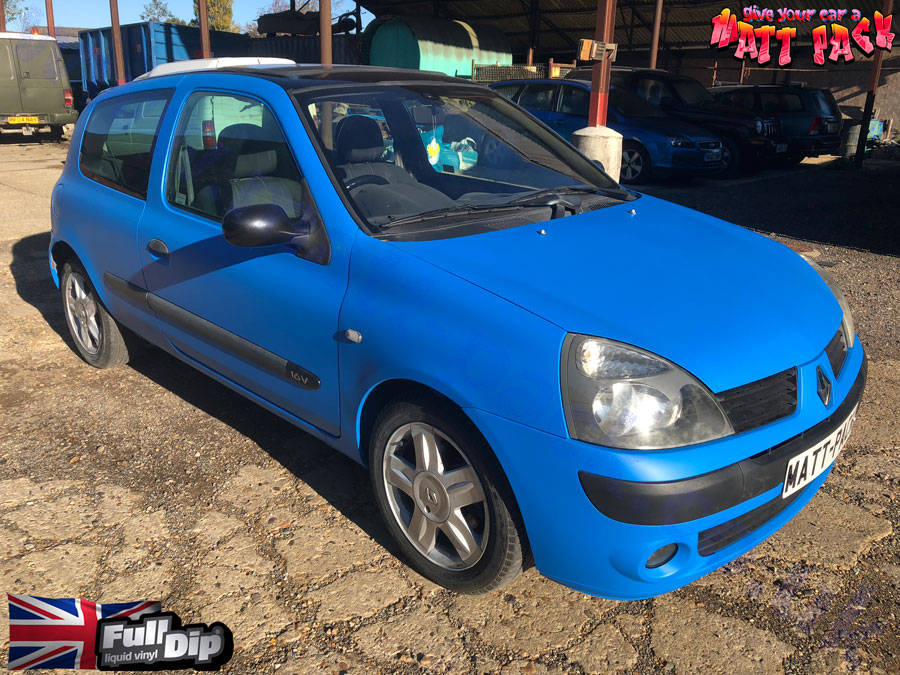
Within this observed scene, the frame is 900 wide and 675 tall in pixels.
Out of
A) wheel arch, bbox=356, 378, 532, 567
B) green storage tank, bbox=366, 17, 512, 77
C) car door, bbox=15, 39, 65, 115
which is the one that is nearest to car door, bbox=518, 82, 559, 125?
green storage tank, bbox=366, 17, 512, 77

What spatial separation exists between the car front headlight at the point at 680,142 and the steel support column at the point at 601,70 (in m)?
2.89

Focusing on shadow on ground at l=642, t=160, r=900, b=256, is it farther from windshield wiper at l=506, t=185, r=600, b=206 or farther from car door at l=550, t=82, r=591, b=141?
windshield wiper at l=506, t=185, r=600, b=206

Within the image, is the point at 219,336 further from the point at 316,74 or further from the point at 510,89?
the point at 510,89

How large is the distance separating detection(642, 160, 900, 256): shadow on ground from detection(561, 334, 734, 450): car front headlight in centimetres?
620

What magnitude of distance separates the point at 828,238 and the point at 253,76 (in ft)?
21.6

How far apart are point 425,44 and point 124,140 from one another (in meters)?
15.0

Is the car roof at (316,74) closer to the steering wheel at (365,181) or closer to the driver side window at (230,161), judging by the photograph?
the driver side window at (230,161)

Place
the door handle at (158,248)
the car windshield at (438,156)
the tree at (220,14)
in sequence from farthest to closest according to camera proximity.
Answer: the tree at (220,14)
the door handle at (158,248)
the car windshield at (438,156)

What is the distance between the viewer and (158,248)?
330 centimetres

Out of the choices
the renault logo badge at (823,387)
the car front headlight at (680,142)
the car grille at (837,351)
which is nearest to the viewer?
the renault logo badge at (823,387)

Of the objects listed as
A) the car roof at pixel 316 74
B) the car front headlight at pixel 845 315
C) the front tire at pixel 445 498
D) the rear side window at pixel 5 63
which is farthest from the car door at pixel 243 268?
the rear side window at pixel 5 63

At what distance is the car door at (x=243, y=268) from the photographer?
8.62ft

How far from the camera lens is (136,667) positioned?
2201mm

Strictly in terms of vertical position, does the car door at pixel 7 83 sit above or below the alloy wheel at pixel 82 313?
above
